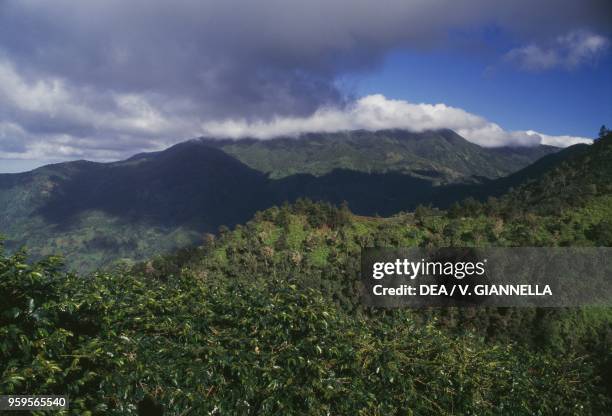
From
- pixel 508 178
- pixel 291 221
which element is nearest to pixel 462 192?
pixel 508 178

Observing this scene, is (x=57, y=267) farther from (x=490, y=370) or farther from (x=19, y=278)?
(x=490, y=370)

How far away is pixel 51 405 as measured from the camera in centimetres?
352

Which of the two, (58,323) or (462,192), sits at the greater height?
(462,192)

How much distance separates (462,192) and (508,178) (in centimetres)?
2546

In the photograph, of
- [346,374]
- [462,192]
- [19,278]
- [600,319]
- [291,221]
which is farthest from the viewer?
[462,192]

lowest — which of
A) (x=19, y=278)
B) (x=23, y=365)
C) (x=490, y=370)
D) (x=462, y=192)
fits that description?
(x=490, y=370)

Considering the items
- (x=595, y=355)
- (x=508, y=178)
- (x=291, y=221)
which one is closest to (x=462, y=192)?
(x=508, y=178)

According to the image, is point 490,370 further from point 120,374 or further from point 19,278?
point 19,278

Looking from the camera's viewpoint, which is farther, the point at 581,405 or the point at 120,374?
the point at 581,405

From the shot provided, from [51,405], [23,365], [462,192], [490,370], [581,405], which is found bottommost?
[581,405]

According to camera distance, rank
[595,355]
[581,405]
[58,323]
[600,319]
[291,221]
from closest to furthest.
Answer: [58,323], [581,405], [595,355], [600,319], [291,221]

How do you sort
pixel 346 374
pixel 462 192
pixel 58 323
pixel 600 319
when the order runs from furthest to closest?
1. pixel 462 192
2. pixel 600 319
3. pixel 346 374
4. pixel 58 323

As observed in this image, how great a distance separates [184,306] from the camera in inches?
226

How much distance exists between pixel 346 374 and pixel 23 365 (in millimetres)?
3590
